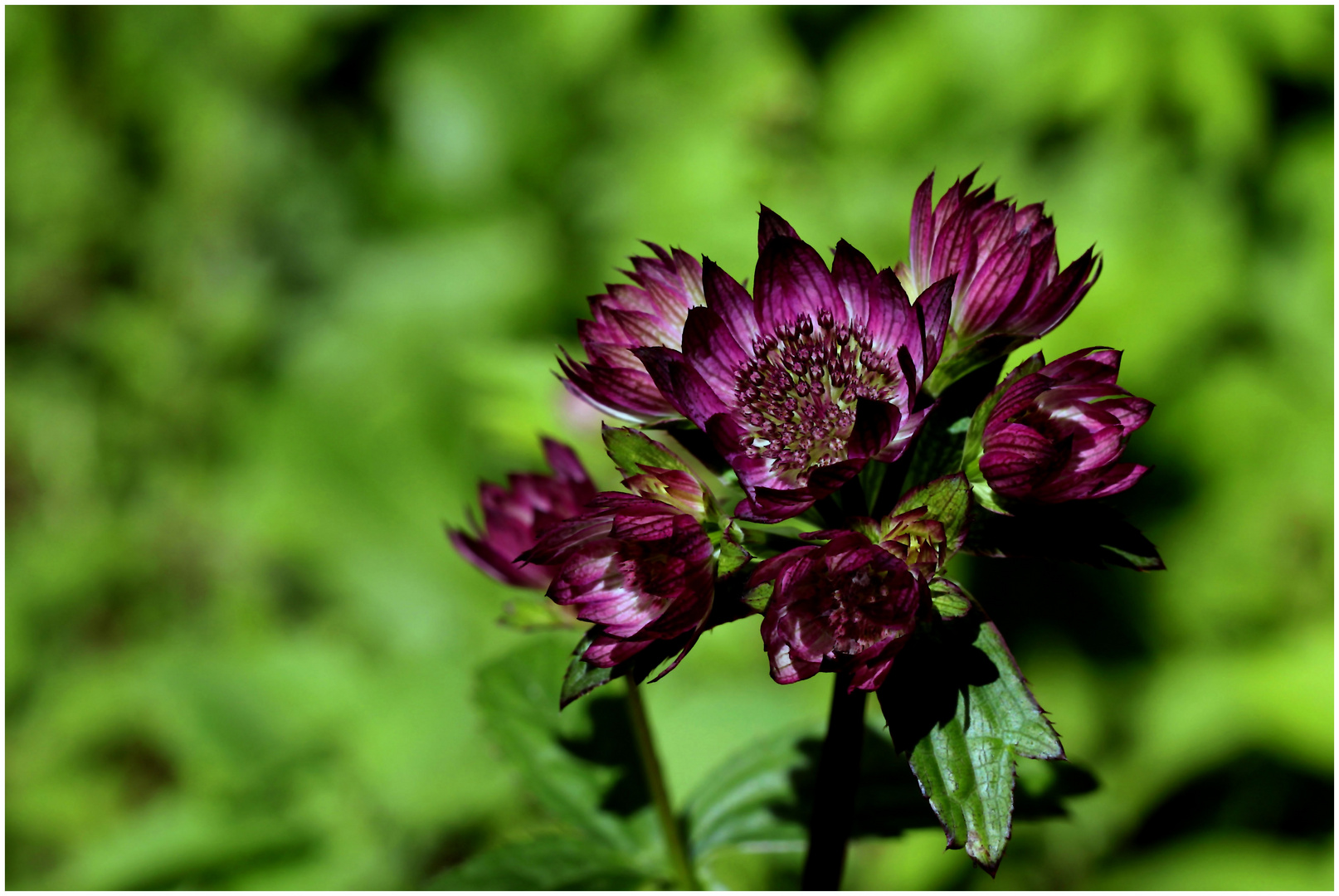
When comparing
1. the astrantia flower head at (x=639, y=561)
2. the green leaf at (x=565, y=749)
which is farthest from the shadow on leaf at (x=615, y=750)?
the astrantia flower head at (x=639, y=561)

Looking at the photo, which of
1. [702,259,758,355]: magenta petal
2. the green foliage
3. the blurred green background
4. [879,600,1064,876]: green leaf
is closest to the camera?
[879,600,1064,876]: green leaf

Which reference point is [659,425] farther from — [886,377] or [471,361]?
[471,361]

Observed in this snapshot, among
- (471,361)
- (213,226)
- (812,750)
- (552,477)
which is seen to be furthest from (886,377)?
(213,226)

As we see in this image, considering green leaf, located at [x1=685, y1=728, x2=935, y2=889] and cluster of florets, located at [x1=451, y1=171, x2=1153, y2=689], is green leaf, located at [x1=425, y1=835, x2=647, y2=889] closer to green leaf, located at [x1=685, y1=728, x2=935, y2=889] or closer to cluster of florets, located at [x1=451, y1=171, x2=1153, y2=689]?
green leaf, located at [x1=685, y1=728, x2=935, y2=889]

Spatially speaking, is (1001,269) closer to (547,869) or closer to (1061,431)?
(1061,431)

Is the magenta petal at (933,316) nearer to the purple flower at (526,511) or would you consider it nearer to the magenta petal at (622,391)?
the magenta petal at (622,391)

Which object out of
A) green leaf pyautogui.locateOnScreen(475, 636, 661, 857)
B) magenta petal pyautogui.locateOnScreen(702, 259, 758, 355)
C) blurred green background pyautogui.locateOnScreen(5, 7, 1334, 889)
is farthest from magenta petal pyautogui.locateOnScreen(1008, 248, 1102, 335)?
blurred green background pyautogui.locateOnScreen(5, 7, 1334, 889)

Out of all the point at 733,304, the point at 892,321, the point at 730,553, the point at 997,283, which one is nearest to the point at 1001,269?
the point at 997,283
